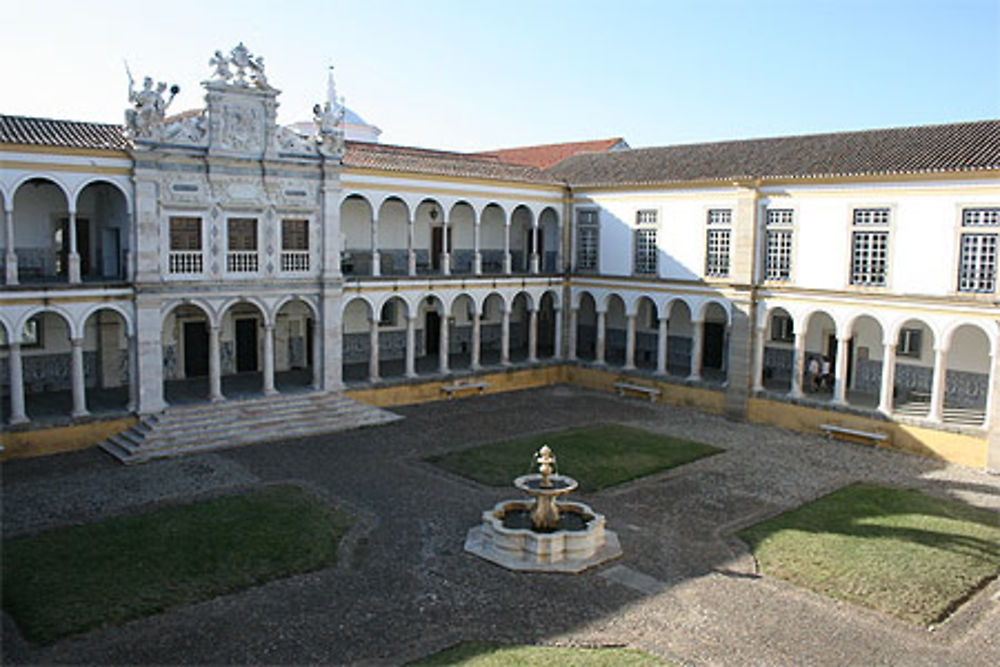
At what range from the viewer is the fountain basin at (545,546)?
510 inches

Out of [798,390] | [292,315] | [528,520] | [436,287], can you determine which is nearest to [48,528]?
[528,520]

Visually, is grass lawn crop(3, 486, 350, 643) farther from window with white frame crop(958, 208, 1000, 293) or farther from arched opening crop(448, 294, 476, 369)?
window with white frame crop(958, 208, 1000, 293)

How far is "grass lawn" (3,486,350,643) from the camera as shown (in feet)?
36.7

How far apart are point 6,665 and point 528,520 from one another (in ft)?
25.0

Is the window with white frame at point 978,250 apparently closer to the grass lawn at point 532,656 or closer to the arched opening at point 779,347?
the arched opening at point 779,347

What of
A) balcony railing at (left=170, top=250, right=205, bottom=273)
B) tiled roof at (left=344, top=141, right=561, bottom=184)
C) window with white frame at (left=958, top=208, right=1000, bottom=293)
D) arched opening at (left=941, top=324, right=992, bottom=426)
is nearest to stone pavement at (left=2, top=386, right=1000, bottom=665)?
arched opening at (left=941, top=324, right=992, bottom=426)

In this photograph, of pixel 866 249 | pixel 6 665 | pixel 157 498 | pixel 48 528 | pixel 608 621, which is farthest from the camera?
pixel 866 249

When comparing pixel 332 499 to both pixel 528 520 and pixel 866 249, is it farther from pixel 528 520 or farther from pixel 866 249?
pixel 866 249

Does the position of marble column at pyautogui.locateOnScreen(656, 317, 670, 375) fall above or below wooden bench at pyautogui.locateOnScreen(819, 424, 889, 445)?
above

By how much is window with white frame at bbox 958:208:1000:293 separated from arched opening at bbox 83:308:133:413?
67.9ft

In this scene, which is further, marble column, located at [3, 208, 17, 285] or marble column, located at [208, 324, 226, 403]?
marble column, located at [208, 324, 226, 403]

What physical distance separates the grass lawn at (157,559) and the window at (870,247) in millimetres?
14744

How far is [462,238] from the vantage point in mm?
29000

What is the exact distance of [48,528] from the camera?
46.3 ft
